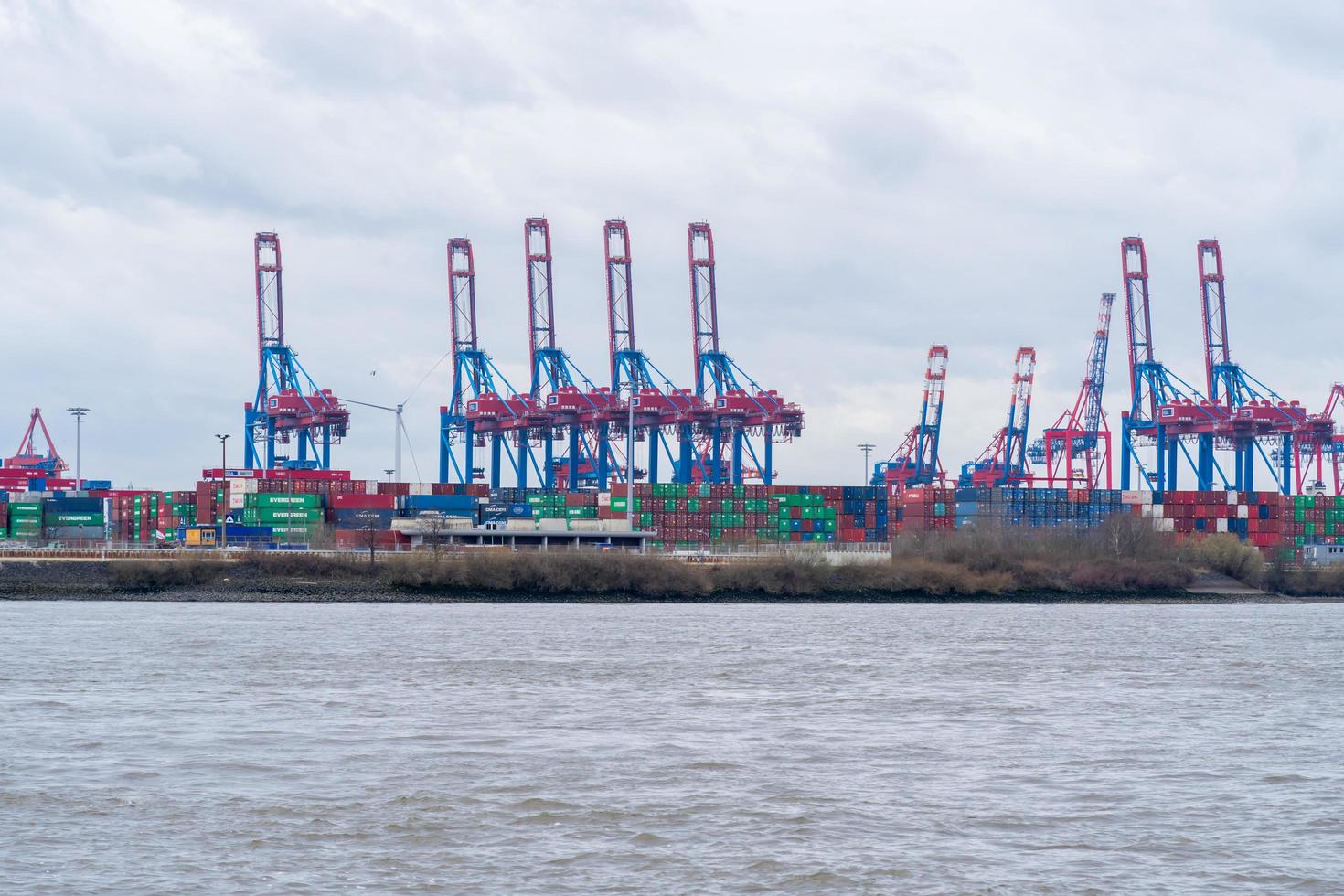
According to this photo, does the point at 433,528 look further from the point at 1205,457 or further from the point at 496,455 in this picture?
the point at 1205,457

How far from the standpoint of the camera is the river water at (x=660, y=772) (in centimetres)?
1366

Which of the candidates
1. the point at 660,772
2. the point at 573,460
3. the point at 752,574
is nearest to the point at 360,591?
the point at 752,574

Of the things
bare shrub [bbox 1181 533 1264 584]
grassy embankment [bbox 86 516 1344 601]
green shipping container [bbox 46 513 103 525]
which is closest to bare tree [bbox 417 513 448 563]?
grassy embankment [bbox 86 516 1344 601]

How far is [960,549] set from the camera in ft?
274

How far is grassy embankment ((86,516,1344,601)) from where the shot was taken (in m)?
73.4

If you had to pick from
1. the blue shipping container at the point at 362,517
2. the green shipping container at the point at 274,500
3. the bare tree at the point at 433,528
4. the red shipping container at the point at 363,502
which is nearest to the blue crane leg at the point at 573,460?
the red shipping container at the point at 363,502

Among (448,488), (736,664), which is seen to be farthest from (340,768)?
(448,488)

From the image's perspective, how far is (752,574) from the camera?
76.7 m

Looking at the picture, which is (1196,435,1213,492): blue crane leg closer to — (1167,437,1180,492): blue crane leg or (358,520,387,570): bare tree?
(1167,437,1180,492): blue crane leg

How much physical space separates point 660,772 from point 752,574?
191ft

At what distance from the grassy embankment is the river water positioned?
36.0 metres

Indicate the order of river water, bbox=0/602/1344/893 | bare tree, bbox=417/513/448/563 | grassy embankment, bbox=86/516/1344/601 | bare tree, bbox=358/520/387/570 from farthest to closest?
1. bare tree, bbox=358/520/387/570
2. bare tree, bbox=417/513/448/563
3. grassy embankment, bbox=86/516/1344/601
4. river water, bbox=0/602/1344/893

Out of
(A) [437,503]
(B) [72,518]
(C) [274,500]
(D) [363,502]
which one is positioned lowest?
(B) [72,518]

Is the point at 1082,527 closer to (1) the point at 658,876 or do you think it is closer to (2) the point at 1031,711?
(2) the point at 1031,711
